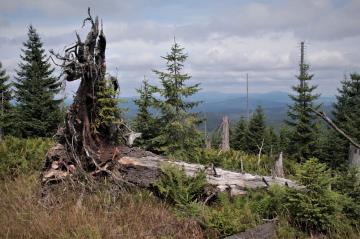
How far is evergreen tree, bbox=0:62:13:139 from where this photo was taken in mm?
33031

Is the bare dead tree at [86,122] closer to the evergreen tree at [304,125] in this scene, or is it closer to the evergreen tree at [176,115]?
the evergreen tree at [176,115]

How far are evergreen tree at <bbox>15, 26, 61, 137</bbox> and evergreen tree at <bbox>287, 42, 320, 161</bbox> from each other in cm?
1807

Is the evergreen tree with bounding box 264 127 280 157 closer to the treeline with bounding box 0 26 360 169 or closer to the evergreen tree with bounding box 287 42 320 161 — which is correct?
the treeline with bounding box 0 26 360 169

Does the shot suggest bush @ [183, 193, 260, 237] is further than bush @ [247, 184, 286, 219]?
No

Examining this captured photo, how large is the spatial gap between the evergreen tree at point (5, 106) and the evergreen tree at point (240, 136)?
21023mm

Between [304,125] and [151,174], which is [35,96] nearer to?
[304,125]

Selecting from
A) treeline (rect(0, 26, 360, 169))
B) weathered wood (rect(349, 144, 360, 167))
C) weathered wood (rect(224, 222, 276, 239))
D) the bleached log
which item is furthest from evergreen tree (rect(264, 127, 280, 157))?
weathered wood (rect(224, 222, 276, 239))

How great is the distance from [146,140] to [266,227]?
7.45 meters

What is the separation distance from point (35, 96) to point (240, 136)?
64.9 ft

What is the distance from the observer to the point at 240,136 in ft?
128

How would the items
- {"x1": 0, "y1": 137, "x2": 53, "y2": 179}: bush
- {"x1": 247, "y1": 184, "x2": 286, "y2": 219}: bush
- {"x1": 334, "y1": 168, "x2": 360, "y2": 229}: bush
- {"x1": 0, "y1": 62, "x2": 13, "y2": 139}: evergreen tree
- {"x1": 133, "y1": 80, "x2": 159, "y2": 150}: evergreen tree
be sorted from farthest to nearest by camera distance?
{"x1": 0, "y1": 62, "x2": 13, "y2": 139}: evergreen tree
{"x1": 133, "y1": 80, "x2": 159, "y2": 150}: evergreen tree
{"x1": 0, "y1": 137, "x2": 53, "y2": 179}: bush
{"x1": 247, "y1": 184, "x2": 286, "y2": 219}: bush
{"x1": 334, "y1": 168, "x2": 360, "y2": 229}: bush

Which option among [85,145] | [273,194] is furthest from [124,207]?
[273,194]

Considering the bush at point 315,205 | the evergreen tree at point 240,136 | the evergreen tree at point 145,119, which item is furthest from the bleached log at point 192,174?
the evergreen tree at point 240,136

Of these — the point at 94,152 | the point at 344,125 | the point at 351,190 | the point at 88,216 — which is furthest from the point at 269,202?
the point at 344,125
